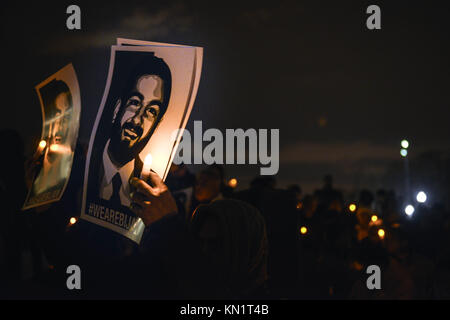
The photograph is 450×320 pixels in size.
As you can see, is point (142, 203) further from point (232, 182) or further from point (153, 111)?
point (232, 182)

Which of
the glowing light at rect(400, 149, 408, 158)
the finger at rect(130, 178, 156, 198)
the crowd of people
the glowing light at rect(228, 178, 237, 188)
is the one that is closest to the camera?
the finger at rect(130, 178, 156, 198)

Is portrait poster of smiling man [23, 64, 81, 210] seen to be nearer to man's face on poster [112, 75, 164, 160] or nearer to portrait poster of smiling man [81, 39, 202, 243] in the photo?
portrait poster of smiling man [81, 39, 202, 243]

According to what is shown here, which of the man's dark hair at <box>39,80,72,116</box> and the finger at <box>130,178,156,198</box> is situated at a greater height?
the man's dark hair at <box>39,80,72,116</box>

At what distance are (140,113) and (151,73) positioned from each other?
0.20 meters

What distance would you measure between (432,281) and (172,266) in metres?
5.18

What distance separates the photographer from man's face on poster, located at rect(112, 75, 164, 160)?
228cm

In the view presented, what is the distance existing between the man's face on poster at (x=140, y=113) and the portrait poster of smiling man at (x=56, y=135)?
60 cm

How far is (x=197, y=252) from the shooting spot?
83.2 inches

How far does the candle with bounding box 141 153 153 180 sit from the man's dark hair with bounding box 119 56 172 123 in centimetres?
18

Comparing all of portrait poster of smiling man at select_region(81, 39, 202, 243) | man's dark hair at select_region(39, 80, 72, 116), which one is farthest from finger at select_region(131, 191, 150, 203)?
man's dark hair at select_region(39, 80, 72, 116)

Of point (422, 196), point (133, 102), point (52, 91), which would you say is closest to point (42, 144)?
point (52, 91)

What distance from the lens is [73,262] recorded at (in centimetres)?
298
